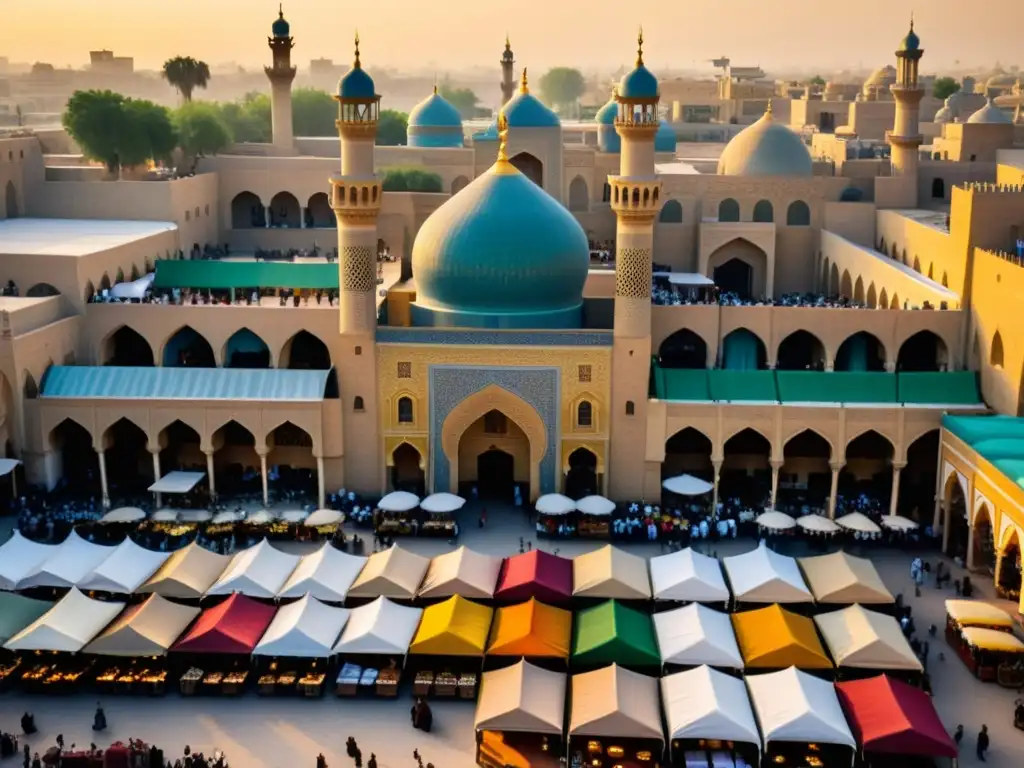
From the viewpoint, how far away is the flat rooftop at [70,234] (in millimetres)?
33688

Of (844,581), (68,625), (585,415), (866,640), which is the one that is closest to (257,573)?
(68,625)

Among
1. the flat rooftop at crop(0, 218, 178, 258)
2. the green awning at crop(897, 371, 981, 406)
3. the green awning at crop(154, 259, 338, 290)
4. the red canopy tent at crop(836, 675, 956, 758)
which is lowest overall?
the red canopy tent at crop(836, 675, 956, 758)

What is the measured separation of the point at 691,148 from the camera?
215 ft

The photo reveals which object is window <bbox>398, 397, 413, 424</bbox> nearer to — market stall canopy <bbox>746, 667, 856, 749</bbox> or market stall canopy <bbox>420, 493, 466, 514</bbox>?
market stall canopy <bbox>420, 493, 466, 514</bbox>

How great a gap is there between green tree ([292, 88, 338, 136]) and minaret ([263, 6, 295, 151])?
23416 mm

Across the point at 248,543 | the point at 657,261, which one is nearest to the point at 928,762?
the point at 248,543

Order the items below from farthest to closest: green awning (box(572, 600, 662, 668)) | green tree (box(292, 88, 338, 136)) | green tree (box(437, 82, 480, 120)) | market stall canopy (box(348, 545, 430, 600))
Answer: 1. green tree (box(437, 82, 480, 120))
2. green tree (box(292, 88, 338, 136))
3. market stall canopy (box(348, 545, 430, 600))
4. green awning (box(572, 600, 662, 668))

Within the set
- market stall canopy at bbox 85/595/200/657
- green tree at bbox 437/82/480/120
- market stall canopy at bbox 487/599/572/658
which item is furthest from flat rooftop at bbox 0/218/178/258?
green tree at bbox 437/82/480/120

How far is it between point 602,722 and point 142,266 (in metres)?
23.4

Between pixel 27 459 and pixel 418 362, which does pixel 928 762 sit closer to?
pixel 418 362

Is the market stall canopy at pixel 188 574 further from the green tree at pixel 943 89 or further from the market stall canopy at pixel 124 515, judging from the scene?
the green tree at pixel 943 89

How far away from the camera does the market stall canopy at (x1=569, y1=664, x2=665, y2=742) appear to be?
1864 cm

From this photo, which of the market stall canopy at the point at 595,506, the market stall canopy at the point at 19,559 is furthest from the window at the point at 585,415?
the market stall canopy at the point at 19,559

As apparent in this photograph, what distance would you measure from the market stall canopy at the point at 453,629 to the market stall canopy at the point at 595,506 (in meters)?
5.91
